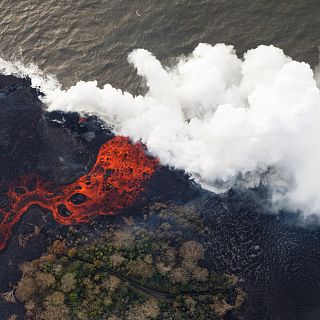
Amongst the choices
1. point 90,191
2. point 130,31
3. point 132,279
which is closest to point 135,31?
point 130,31

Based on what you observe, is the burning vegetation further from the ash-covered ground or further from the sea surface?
the sea surface

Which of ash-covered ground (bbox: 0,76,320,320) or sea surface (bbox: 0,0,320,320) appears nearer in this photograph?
ash-covered ground (bbox: 0,76,320,320)

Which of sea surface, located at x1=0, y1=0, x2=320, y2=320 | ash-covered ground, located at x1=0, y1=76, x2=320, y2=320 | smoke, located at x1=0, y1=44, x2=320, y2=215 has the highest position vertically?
sea surface, located at x1=0, y1=0, x2=320, y2=320

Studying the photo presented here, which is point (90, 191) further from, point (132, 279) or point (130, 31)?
point (130, 31)

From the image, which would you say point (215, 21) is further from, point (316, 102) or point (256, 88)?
point (316, 102)

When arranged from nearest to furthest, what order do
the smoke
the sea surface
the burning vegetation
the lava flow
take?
the burning vegetation, the smoke, the lava flow, the sea surface

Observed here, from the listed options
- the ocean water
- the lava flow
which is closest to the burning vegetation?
the lava flow
